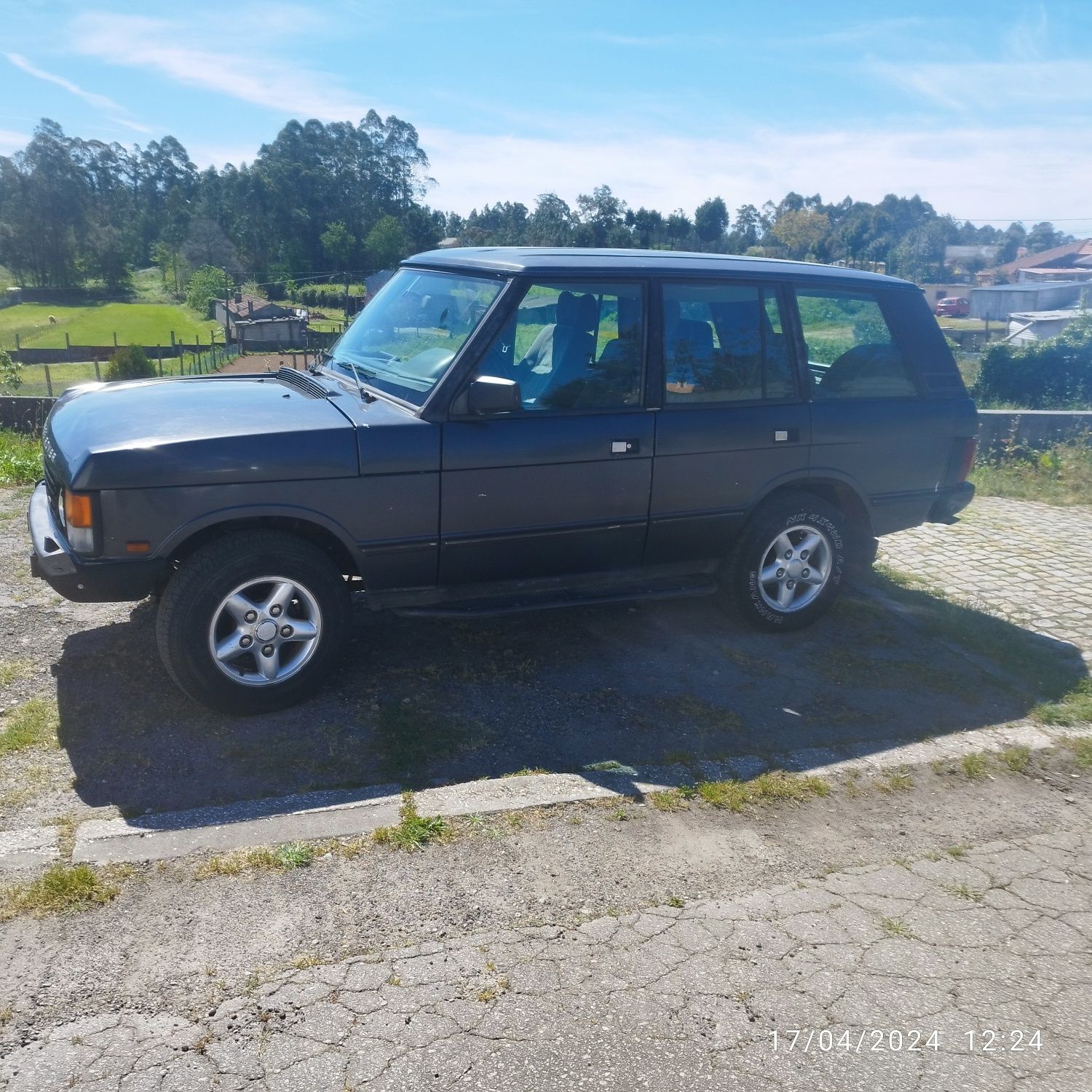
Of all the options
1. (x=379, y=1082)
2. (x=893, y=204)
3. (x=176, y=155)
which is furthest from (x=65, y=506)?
(x=176, y=155)

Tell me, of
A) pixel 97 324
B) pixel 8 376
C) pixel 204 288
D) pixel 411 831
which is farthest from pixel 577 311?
pixel 97 324

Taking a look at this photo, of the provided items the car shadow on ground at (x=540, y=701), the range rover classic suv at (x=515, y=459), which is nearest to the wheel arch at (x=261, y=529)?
the range rover classic suv at (x=515, y=459)

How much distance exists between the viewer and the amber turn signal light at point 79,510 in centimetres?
391

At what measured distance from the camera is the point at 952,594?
661 centimetres

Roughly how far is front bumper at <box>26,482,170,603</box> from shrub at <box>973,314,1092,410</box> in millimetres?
15748

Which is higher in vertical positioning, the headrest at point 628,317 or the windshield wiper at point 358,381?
the headrest at point 628,317

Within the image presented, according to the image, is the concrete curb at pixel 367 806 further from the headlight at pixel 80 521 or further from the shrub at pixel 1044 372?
the shrub at pixel 1044 372

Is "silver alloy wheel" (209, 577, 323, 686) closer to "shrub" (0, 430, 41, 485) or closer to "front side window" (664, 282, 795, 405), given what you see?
"front side window" (664, 282, 795, 405)

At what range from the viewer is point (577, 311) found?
4922 millimetres

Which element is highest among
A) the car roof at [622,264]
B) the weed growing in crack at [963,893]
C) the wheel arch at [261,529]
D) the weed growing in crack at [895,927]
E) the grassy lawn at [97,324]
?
the car roof at [622,264]

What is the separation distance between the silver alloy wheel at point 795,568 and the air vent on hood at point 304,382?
259cm

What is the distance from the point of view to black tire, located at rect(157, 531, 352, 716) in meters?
4.12

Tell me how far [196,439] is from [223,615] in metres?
0.79
